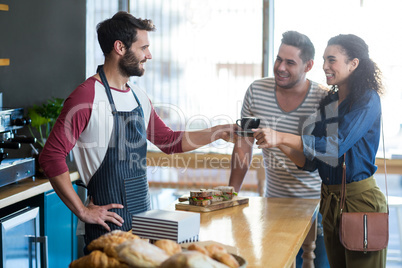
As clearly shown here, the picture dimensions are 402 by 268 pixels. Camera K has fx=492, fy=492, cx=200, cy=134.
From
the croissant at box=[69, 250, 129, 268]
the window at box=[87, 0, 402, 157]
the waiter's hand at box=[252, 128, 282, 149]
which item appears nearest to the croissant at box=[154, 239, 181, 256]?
the croissant at box=[69, 250, 129, 268]

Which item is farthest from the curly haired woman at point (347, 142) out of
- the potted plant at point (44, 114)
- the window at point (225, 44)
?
the potted plant at point (44, 114)

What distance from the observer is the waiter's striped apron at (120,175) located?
211 centimetres

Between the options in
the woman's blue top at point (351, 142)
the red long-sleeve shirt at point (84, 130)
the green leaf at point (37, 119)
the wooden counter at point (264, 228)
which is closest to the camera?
the wooden counter at point (264, 228)

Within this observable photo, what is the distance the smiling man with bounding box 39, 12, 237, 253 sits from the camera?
2002 millimetres

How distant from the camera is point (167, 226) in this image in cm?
154

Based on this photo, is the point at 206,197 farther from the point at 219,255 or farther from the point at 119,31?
the point at 219,255

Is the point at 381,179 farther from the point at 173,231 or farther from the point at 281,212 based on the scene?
the point at 173,231

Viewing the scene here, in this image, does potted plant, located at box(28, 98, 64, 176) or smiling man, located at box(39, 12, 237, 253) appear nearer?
smiling man, located at box(39, 12, 237, 253)

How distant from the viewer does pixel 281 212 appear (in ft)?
7.39

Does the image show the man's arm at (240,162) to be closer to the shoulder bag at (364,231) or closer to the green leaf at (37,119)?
the shoulder bag at (364,231)

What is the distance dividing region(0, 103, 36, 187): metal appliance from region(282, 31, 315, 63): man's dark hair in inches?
63.2

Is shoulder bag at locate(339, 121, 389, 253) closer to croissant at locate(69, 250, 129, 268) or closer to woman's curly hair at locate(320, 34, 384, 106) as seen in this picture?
woman's curly hair at locate(320, 34, 384, 106)

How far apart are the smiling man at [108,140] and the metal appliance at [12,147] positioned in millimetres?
834

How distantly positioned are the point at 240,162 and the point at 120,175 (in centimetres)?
91
